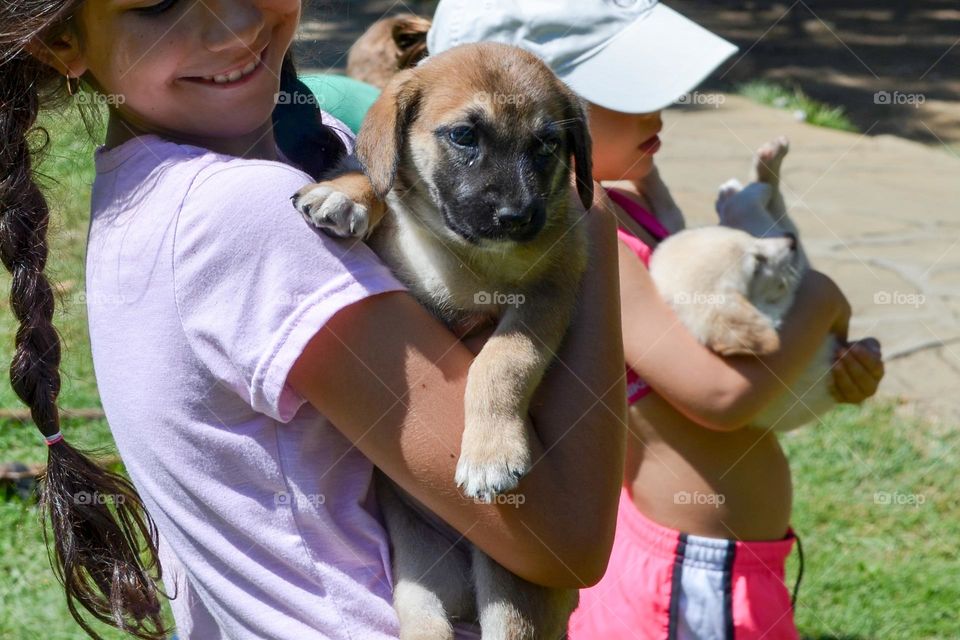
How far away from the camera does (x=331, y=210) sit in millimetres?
2088

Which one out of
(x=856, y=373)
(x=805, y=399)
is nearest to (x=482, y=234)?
(x=805, y=399)

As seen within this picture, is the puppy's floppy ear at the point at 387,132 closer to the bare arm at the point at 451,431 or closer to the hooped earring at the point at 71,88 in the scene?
the bare arm at the point at 451,431

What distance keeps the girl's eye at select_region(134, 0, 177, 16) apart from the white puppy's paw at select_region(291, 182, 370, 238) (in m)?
0.42

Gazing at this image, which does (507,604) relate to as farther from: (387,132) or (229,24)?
(229,24)

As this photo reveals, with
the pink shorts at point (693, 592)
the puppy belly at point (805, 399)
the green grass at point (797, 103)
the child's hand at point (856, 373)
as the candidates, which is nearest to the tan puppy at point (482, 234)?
the pink shorts at point (693, 592)

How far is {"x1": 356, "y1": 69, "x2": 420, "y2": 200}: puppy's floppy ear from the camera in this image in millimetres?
2367

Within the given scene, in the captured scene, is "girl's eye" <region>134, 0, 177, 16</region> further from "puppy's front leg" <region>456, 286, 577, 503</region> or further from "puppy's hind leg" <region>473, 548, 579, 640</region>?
"puppy's hind leg" <region>473, 548, 579, 640</region>

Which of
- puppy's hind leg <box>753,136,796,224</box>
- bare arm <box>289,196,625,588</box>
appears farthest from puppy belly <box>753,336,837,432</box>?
bare arm <box>289,196,625,588</box>

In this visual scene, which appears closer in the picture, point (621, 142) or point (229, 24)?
point (229, 24)

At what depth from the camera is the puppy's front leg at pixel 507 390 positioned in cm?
206

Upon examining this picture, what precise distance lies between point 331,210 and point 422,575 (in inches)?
28.4

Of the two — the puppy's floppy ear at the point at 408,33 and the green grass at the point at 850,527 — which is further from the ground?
the puppy's floppy ear at the point at 408,33

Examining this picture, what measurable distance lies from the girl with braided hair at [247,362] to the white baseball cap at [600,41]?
111 cm

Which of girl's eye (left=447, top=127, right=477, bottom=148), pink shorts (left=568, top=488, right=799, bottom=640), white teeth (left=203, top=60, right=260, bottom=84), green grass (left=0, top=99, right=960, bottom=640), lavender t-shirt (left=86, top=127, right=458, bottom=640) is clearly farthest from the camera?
green grass (left=0, top=99, right=960, bottom=640)
